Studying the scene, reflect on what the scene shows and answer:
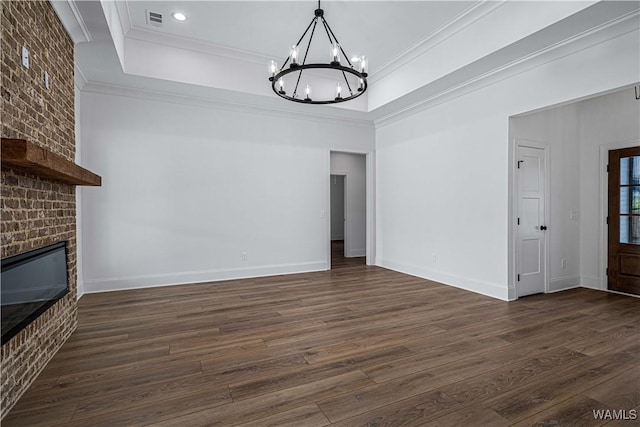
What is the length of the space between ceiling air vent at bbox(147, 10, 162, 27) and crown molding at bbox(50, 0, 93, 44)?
891 mm

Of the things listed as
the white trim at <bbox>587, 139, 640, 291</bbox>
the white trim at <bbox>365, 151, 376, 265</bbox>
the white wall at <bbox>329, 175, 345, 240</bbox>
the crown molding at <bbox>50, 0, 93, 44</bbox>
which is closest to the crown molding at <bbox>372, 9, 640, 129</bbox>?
the white trim at <bbox>365, 151, 376, 265</bbox>

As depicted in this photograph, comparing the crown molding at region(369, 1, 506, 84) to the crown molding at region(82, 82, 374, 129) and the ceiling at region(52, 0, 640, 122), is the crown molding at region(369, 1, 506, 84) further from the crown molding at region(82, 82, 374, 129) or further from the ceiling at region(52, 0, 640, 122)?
the crown molding at region(82, 82, 374, 129)

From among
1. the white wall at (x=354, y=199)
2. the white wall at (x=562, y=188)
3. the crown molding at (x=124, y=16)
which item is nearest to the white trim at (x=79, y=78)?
the crown molding at (x=124, y=16)

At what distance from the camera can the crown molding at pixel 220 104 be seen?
4.99m

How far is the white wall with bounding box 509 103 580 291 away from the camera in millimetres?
4855

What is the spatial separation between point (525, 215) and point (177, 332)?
4723 mm

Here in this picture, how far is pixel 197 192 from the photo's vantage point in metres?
5.56

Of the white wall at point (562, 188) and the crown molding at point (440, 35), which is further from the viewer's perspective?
the white wall at point (562, 188)

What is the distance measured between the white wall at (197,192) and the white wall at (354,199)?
1730 mm

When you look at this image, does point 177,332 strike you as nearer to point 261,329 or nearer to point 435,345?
point 261,329

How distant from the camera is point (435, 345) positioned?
3029 millimetres

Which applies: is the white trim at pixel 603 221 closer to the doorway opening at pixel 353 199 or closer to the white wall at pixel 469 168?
the white wall at pixel 469 168

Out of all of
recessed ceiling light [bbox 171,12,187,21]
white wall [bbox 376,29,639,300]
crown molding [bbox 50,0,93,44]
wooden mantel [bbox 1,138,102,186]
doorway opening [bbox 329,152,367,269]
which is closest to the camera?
wooden mantel [bbox 1,138,102,186]

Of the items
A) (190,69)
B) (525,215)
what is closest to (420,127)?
(525,215)
